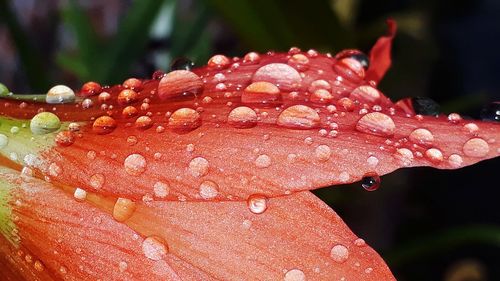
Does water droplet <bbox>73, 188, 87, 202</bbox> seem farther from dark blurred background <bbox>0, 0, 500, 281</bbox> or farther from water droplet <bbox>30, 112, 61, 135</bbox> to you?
dark blurred background <bbox>0, 0, 500, 281</bbox>

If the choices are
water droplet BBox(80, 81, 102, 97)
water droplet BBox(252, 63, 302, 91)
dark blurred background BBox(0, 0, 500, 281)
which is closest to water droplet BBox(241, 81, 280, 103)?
water droplet BBox(252, 63, 302, 91)

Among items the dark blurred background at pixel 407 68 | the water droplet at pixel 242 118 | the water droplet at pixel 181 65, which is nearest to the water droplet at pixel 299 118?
the water droplet at pixel 242 118

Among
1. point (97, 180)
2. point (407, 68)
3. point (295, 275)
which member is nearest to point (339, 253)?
point (295, 275)

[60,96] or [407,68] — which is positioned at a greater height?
[60,96]

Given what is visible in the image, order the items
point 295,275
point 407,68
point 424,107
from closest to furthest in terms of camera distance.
A: point 295,275 → point 424,107 → point 407,68

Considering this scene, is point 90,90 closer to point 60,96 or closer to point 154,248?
point 60,96

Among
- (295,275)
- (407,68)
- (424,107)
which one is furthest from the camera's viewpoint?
(407,68)

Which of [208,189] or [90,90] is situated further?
[90,90]
